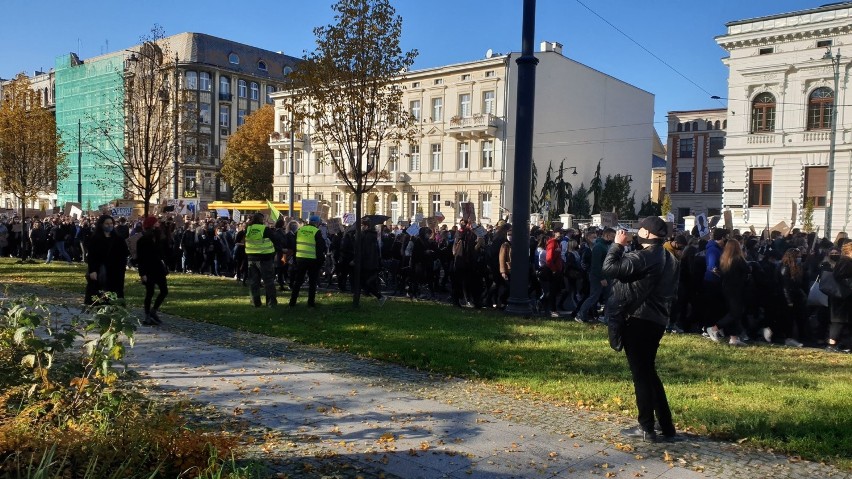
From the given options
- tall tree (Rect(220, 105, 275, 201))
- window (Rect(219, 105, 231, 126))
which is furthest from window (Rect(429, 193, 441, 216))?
window (Rect(219, 105, 231, 126))

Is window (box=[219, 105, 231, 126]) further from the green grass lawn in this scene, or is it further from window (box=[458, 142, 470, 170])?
the green grass lawn

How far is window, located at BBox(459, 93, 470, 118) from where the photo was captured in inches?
2092

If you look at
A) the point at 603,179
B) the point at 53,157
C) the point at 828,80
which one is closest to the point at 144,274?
the point at 53,157

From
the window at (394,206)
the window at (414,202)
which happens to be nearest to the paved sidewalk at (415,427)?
the window at (414,202)

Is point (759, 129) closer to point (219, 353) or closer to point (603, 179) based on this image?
point (603, 179)

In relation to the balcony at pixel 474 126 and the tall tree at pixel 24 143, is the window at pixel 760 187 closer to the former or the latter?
the balcony at pixel 474 126

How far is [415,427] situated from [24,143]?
2766 cm

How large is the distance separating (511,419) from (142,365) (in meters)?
4.62

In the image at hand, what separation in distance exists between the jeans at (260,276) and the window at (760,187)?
39038 mm

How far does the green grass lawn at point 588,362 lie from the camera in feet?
20.4

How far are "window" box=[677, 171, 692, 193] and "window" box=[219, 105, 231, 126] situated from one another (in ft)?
167

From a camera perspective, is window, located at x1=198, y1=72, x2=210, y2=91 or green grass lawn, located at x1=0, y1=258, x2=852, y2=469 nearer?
green grass lawn, located at x1=0, y1=258, x2=852, y2=469

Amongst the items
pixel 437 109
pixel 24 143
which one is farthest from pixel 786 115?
pixel 24 143

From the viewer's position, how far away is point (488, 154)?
5266 cm
